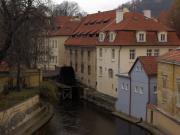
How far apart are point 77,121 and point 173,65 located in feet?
34.5

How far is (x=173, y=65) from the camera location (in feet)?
94.6

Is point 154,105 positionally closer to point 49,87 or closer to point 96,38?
point 49,87

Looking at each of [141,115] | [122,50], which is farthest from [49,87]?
[141,115]

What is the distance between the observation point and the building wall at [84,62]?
50719 millimetres

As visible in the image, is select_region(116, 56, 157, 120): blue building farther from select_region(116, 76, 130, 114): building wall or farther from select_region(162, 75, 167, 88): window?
select_region(162, 75, 167, 88): window

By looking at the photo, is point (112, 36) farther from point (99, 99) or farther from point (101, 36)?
point (99, 99)

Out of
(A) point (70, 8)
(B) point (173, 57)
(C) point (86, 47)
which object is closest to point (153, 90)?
(B) point (173, 57)

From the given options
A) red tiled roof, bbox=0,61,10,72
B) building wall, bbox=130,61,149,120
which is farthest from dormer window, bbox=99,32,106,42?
building wall, bbox=130,61,149,120

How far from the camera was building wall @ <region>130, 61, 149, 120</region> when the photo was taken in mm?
33719

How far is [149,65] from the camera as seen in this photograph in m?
34.3

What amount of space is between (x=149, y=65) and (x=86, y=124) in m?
6.41

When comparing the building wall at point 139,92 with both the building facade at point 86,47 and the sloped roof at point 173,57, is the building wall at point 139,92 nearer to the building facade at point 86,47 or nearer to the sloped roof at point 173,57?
the sloped roof at point 173,57

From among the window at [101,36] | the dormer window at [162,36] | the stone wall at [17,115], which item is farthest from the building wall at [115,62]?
the stone wall at [17,115]

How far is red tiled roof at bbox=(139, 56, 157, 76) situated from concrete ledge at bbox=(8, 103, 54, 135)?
8.22 metres
